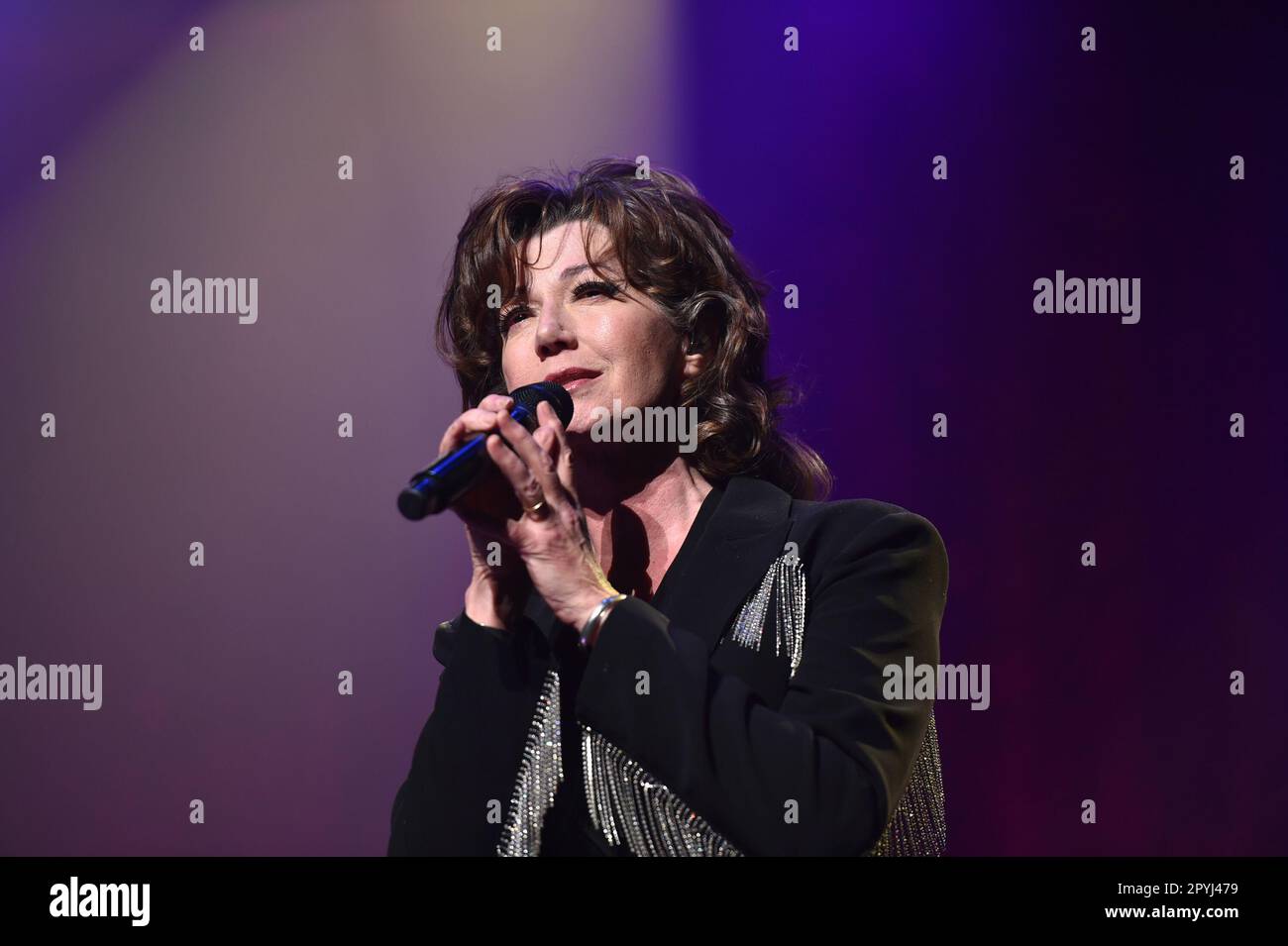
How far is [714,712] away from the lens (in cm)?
115

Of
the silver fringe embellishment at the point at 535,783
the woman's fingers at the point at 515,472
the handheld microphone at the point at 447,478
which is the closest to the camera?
the handheld microphone at the point at 447,478

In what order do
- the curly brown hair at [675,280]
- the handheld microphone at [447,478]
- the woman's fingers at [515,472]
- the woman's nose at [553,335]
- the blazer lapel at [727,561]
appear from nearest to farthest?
the handheld microphone at [447,478], the woman's fingers at [515,472], the blazer lapel at [727,561], the woman's nose at [553,335], the curly brown hair at [675,280]

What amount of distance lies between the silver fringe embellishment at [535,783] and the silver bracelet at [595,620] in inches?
4.6

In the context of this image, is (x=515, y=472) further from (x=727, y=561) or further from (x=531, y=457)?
(x=727, y=561)

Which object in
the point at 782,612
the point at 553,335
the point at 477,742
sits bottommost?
the point at 477,742

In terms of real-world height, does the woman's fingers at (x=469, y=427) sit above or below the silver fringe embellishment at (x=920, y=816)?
above

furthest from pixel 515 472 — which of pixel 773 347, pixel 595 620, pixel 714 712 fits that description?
pixel 773 347

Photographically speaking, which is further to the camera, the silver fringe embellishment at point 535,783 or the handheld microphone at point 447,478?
the silver fringe embellishment at point 535,783

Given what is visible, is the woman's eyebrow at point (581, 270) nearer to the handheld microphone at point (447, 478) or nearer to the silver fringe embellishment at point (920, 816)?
the handheld microphone at point (447, 478)

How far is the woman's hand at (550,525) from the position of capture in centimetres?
113

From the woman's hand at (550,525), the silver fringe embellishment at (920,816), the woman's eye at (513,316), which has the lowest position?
the silver fringe embellishment at (920,816)

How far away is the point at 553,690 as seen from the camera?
4.19 feet

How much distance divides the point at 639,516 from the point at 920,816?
538mm

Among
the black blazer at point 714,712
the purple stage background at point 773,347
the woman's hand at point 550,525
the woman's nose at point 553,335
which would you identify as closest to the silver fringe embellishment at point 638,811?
the black blazer at point 714,712
